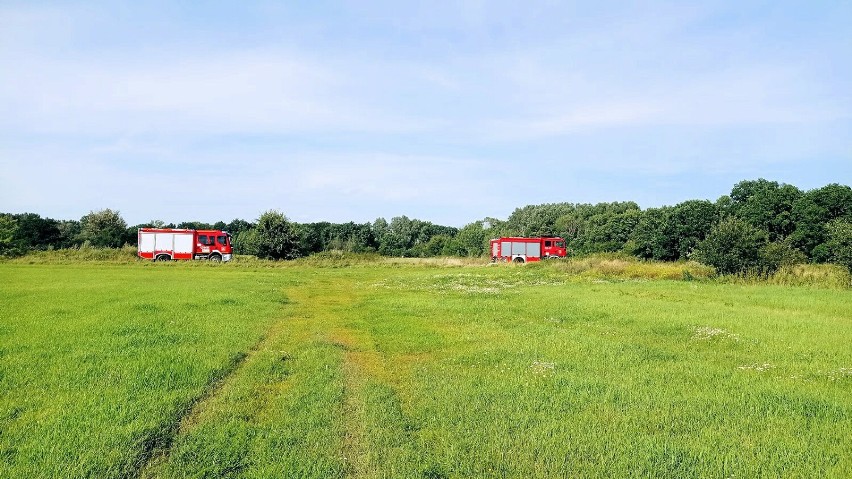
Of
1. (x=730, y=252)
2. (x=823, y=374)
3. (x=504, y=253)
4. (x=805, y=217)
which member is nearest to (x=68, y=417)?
(x=823, y=374)

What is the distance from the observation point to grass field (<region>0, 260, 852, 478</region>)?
6512 millimetres

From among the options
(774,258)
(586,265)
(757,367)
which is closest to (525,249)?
(586,265)

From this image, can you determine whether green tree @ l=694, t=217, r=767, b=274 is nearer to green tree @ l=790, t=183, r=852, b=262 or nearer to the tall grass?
the tall grass

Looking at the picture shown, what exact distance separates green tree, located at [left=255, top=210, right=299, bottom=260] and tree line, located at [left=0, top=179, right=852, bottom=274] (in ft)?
0.40

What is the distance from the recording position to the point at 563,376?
1017cm

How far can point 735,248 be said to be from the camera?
32531mm

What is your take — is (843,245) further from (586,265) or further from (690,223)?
(690,223)

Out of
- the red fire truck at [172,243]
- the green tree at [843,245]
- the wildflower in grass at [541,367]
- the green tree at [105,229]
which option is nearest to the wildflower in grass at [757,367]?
the wildflower in grass at [541,367]

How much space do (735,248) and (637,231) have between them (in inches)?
1831

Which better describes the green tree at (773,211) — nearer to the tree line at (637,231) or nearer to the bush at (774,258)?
the tree line at (637,231)

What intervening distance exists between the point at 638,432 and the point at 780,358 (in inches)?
249

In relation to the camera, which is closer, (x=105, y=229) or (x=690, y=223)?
(x=690, y=223)

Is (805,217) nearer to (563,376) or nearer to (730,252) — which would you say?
(730,252)

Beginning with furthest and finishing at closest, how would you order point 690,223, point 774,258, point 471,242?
point 471,242 < point 690,223 < point 774,258
